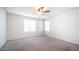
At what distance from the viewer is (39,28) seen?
1.47 meters

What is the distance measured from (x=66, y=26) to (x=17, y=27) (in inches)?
41.1

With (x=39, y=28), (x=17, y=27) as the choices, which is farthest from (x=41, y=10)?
(x=17, y=27)

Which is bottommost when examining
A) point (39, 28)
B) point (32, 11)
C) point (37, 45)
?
point (37, 45)

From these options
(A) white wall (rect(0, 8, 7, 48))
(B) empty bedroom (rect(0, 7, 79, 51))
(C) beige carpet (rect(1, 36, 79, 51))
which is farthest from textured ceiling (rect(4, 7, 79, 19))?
(C) beige carpet (rect(1, 36, 79, 51))

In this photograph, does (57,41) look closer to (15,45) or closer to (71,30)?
(71,30)

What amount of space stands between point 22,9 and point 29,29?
1.48 ft

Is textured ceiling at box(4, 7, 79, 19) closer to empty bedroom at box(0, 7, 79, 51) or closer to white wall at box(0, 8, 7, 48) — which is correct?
empty bedroom at box(0, 7, 79, 51)

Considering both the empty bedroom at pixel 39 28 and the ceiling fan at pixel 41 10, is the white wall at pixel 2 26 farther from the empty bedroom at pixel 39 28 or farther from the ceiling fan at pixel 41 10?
the ceiling fan at pixel 41 10

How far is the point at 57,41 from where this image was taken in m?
1.39

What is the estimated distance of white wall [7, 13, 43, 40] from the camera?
133 centimetres

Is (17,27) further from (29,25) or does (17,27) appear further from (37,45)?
(37,45)
